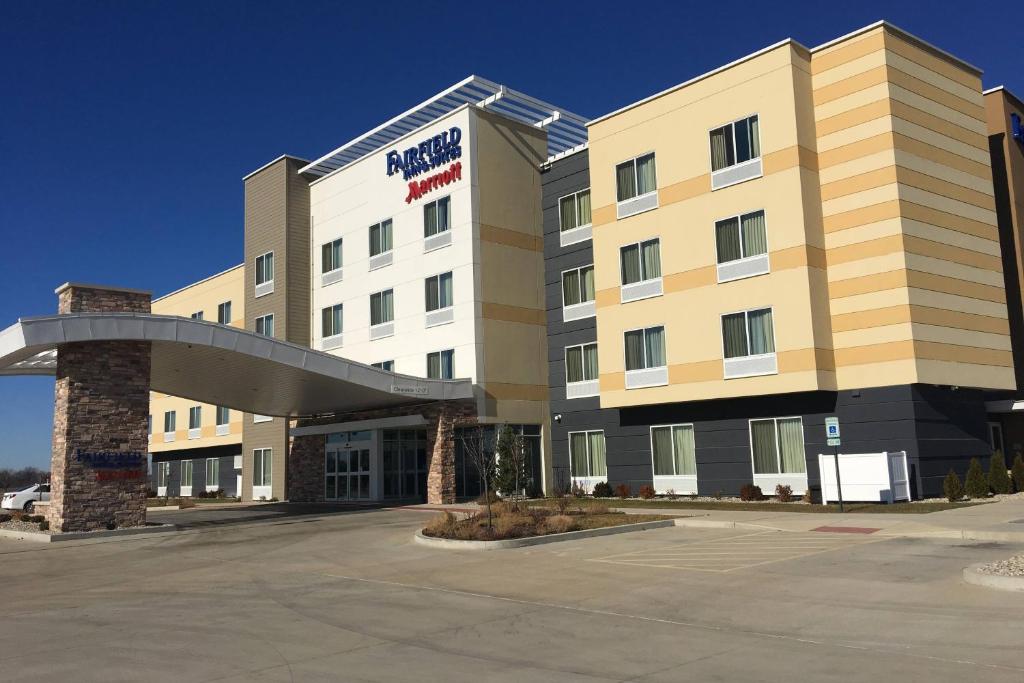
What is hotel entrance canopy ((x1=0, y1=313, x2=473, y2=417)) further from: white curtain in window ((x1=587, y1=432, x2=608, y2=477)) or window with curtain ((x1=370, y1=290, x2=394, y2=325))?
white curtain in window ((x1=587, y1=432, x2=608, y2=477))

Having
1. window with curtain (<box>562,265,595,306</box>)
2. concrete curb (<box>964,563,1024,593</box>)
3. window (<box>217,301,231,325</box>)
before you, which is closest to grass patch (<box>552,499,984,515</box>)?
window with curtain (<box>562,265,595,306</box>)

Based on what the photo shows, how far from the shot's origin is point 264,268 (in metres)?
49.4

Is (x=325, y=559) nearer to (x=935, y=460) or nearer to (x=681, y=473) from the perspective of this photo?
(x=681, y=473)

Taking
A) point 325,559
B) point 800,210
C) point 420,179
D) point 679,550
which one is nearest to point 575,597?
point 679,550

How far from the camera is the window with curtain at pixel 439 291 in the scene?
3994cm

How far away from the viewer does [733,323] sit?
32188 millimetres

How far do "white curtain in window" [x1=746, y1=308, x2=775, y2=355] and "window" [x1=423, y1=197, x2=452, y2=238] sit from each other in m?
15.2

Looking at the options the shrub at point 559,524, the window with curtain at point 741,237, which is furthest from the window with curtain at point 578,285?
the shrub at point 559,524

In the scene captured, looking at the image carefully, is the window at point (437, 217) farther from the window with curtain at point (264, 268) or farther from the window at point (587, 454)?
the window with curtain at point (264, 268)

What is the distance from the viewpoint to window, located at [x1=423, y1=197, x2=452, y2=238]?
132 ft

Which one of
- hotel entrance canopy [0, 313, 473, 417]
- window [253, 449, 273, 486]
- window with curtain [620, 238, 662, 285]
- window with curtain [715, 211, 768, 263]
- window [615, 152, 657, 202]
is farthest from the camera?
window [253, 449, 273, 486]

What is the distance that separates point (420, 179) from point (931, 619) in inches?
1365

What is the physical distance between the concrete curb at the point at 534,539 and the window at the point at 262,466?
27998mm

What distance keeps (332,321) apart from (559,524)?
2802 cm
